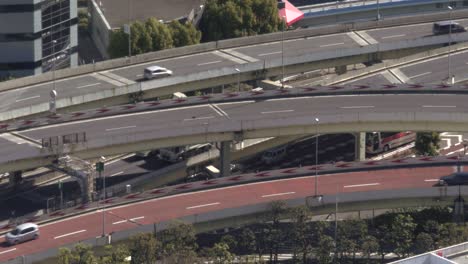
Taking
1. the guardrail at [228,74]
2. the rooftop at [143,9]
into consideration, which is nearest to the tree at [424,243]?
the guardrail at [228,74]

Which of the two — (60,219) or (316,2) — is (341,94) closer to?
(60,219)

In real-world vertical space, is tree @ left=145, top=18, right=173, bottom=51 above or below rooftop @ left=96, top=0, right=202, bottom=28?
below

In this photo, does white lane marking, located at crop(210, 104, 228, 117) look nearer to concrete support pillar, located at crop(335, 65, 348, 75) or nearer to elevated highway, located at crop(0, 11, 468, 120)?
elevated highway, located at crop(0, 11, 468, 120)

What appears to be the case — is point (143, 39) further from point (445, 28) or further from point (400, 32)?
point (445, 28)

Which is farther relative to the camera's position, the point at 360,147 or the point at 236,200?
the point at 360,147

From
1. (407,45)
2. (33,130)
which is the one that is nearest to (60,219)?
(33,130)

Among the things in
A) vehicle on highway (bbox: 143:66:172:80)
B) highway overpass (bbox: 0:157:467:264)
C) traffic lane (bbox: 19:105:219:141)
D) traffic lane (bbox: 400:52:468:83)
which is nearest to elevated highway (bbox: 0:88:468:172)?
traffic lane (bbox: 19:105:219:141)

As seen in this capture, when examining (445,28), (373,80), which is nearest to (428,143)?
(373,80)

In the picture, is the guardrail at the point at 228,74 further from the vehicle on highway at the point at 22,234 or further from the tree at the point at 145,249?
the tree at the point at 145,249
